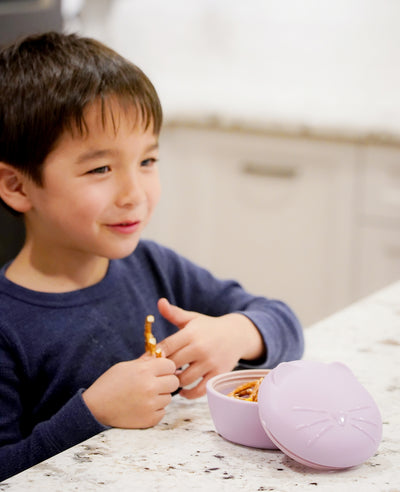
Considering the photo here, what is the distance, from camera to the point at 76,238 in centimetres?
98

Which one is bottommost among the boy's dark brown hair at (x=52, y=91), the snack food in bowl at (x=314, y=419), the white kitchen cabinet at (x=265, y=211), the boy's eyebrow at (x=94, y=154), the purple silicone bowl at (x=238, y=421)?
the white kitchen cabinet at (x=265, y=211)

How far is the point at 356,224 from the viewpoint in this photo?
276 centimetres

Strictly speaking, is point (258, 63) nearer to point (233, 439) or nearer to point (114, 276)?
point (114, 276)

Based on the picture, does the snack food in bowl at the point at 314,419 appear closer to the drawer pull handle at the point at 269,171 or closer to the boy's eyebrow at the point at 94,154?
the boy's eyebrow at the point at 94,154

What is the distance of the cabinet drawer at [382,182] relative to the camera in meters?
2.65

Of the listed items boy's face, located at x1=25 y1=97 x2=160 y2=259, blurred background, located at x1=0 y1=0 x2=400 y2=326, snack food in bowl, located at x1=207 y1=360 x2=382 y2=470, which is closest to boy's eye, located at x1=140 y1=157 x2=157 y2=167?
boy's face, located at x1=25 y1=97 x2=160 y2=259

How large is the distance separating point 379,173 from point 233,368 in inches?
73.9

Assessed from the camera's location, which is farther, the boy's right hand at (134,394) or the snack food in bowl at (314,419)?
the boy's right hand at (134,394)

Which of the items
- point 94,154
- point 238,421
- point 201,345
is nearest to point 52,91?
point 94,154

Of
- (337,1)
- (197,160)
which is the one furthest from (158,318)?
(337,1)

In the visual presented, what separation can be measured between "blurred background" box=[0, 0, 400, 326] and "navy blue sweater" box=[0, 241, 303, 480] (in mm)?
1693

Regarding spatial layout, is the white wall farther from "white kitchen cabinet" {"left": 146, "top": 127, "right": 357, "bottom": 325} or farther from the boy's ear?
the boy's ear

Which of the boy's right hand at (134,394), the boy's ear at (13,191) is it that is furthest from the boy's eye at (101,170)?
the boy's right hand at (134,394)

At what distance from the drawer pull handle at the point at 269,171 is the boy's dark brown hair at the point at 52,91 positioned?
1.92m
